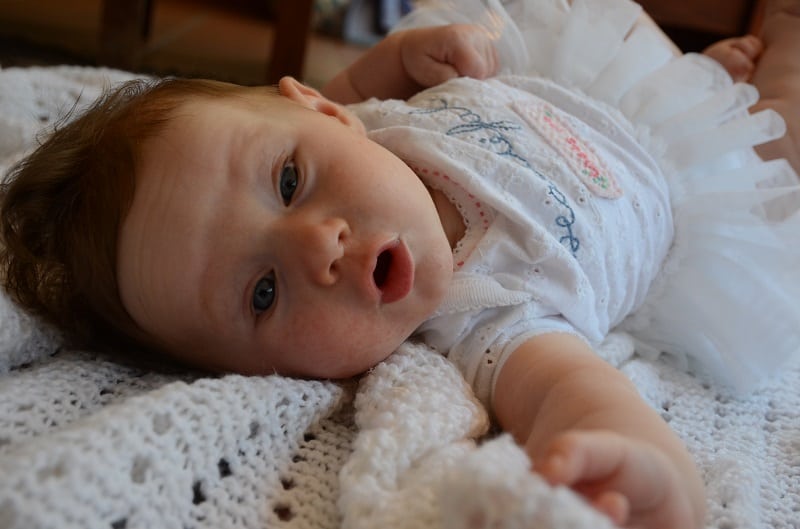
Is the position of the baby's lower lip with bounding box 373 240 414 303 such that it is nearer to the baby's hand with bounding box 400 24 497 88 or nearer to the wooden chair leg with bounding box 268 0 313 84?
the baby's hand with bounding box 400 24 497 88

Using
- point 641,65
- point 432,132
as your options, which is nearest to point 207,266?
point 432,132

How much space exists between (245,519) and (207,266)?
0.68 ft

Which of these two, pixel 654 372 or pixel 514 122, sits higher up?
pixel 514 122

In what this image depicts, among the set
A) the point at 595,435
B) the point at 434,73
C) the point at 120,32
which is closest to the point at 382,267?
the point at 595,435

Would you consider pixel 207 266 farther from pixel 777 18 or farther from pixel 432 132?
pixel 777 18

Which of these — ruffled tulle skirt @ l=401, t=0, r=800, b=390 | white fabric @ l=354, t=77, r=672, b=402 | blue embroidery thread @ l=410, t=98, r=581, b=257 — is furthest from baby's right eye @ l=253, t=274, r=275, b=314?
ruffled tulle skirt @ l=401, t=0, r=800, b=390

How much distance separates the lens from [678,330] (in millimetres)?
855

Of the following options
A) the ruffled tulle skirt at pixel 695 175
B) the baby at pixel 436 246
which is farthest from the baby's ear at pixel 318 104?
the ruffled tulle skirt at pixel 695 175

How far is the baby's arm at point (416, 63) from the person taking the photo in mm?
967

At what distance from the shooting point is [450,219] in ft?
2.50

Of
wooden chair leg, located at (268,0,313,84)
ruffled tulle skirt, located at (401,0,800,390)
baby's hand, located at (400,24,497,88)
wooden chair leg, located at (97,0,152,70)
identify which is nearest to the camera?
ruffled tulle skirt, located at (401,0,800,390)

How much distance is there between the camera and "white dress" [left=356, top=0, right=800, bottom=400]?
28.2 inches

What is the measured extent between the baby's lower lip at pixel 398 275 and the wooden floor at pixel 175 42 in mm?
1534

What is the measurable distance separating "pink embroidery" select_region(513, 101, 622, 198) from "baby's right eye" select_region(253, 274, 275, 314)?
36 cm
